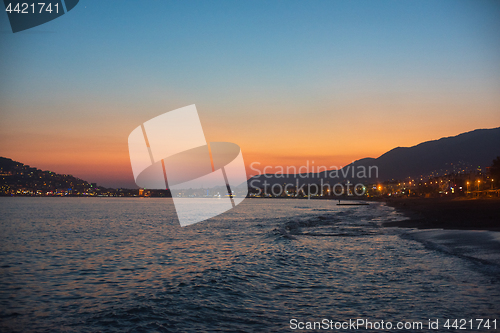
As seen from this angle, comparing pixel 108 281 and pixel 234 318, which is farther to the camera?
pixel 108 281

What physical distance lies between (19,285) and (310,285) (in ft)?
42.3

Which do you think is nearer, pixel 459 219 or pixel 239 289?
pixel 239 289

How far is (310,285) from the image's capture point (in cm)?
1358

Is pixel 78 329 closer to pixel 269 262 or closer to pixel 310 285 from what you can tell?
pixel 310 285

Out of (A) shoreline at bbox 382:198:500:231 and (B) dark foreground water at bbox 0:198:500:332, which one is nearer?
(B) dark foreground water at bbox 0:198:500:332

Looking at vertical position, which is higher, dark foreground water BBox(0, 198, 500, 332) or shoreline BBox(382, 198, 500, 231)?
dark foreground water BBox(0, 198, 500, 332)

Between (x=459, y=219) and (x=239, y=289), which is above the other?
(x=239, y=289)

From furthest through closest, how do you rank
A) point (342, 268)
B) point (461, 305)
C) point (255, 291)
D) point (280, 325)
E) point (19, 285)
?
1. point (342, 268)
2. point (19, 285)
3. point (255, 291)
4. point (461, 305)
5. point (280, 325)

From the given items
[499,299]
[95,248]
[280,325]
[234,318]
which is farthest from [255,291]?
[95,248]

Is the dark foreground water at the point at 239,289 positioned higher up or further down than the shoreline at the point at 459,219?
higher up

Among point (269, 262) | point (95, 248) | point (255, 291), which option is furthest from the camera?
point (95, 248)

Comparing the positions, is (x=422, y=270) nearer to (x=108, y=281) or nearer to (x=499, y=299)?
(x=499, y=299)

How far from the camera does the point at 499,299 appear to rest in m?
10.2

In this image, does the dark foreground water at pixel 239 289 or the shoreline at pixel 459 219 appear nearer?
the dark foreground water at pixel 239 289
